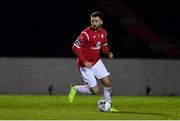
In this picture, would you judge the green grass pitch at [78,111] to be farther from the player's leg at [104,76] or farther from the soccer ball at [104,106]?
the player's leg at [104,76]

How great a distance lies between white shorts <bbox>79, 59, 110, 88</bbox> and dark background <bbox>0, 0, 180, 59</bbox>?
29.5ft

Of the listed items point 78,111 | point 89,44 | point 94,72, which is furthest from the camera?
point 94,72

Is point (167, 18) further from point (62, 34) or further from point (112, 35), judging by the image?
point (62, 34)

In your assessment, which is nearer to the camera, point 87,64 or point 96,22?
point 96,22

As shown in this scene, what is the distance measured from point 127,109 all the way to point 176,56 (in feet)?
33.1

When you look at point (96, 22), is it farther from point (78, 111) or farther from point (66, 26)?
point (66, 26)

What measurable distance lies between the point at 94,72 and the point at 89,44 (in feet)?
2.14

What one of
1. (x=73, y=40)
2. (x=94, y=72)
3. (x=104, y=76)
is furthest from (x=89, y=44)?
(x=73, y=40)

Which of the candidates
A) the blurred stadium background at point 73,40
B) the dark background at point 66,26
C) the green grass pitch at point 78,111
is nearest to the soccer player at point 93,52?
the green grass pitch at point 78,111

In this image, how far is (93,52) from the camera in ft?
44.5

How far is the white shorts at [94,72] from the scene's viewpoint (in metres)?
13.6

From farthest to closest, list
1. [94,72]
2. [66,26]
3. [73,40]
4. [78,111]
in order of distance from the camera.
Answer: [66,26], [73,40], [94,72], [78,111]

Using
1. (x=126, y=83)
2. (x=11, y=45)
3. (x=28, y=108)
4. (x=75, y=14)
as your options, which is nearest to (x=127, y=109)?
(x=28, y=108)

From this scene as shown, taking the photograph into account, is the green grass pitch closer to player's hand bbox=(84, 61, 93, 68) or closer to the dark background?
player's hand bbox=(84, 61, 93, 68)
